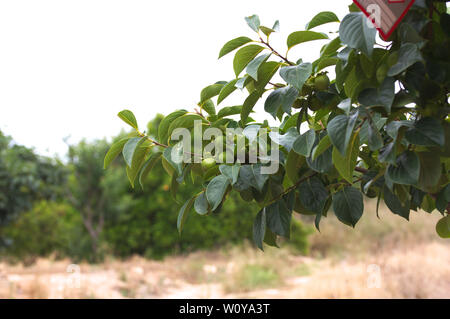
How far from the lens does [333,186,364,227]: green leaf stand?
2.36 feet

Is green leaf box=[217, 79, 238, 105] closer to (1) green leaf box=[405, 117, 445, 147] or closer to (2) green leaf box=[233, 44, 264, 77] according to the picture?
(2) green leaf box=[233, 44, 264, 77]

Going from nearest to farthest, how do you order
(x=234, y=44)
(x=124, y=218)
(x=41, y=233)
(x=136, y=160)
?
1. (x=234, y=44)
2. (x=136, y=160)
3. (x=124, y=218)
4. (x=41, y=233)

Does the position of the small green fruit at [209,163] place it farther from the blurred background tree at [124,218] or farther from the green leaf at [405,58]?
the blurred background tree at [124,218]

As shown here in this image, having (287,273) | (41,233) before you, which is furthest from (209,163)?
(41,233)

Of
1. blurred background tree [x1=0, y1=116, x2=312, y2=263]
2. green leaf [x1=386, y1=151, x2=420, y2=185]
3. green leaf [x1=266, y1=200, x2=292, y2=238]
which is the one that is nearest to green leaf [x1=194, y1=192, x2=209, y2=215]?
green leaf [x1=266, y1=200, x2=292, y2=238]

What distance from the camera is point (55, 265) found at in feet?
24.2

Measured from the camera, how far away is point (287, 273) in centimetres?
641

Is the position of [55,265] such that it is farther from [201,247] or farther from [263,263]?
[263,263]

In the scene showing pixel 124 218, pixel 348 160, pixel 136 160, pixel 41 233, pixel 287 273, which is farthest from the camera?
pixel 41 233

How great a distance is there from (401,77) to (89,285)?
5157 mm

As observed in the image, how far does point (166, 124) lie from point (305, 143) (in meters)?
→ 0.29

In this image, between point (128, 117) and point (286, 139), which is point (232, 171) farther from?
point (128, 117)

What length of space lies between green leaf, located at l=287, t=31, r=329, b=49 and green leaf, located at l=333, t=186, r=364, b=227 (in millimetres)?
268
